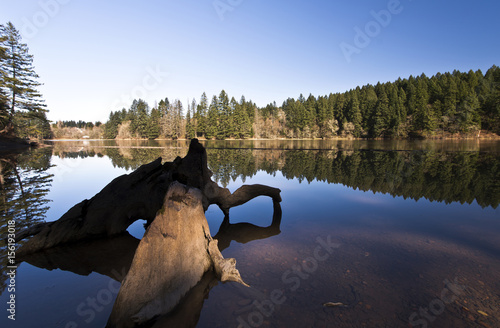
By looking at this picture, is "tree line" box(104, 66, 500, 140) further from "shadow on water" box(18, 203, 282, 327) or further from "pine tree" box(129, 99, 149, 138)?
"shadow on water" box(18, 203, 282, 327)

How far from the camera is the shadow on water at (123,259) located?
4188 mm

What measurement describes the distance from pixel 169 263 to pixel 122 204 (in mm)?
3983

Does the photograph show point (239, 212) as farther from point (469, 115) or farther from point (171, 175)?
point (469, 115)

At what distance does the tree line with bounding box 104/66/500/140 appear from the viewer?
74562mm

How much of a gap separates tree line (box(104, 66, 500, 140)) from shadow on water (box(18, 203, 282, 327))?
85.9m

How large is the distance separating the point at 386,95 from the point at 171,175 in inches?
3858

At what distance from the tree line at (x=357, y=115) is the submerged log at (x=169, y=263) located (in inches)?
3472

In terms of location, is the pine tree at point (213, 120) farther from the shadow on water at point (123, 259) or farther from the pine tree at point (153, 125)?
the shadow on water at point (123, 259)

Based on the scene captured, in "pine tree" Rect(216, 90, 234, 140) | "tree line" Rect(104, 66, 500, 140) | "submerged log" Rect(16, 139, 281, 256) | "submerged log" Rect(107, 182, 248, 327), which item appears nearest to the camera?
"submerged log" Rect(107, 182, 248, 327)

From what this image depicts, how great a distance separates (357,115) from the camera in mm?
91875

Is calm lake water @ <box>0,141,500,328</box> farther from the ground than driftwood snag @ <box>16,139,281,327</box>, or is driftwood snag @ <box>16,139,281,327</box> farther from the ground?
driftwood snag @ <box>16,139,281,327</box>

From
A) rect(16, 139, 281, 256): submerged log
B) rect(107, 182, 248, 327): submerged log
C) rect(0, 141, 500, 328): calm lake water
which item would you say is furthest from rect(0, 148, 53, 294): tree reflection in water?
rect(107, 182, 248, 327): submerged log

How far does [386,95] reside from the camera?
88250mm

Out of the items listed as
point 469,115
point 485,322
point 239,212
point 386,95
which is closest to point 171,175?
point 239,212
